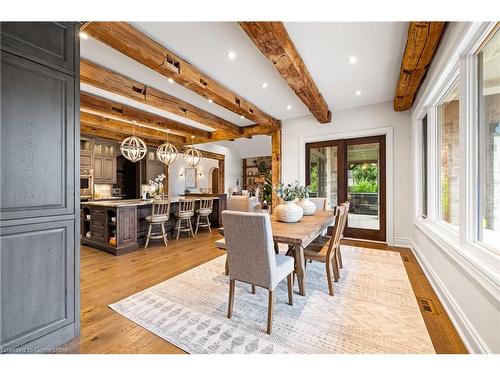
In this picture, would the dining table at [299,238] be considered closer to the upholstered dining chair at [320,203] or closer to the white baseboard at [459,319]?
the white baseboard at [459,319]

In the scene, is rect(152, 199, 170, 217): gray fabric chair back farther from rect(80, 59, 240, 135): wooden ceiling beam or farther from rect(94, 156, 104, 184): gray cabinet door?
rect(94, 156, 104, 184): gray cabinet door

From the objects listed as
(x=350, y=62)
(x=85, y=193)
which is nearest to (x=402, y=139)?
(x=350, y=62)

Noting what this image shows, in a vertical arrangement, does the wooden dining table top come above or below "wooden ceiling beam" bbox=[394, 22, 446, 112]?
below

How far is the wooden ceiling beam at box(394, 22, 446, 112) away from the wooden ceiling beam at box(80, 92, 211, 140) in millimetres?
4674

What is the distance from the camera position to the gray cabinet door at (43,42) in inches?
53.1

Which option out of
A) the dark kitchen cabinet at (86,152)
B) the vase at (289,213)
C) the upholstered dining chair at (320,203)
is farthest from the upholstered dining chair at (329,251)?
the dark kitchen cabinet at (86,152)

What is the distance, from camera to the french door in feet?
15.0

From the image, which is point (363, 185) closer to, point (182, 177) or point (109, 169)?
point (182, 177)

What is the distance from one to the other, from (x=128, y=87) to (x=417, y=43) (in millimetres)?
3651

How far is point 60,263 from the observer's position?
5.13ft

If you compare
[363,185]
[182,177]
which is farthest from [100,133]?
[363,185]

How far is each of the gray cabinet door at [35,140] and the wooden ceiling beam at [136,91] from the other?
5.67 feet

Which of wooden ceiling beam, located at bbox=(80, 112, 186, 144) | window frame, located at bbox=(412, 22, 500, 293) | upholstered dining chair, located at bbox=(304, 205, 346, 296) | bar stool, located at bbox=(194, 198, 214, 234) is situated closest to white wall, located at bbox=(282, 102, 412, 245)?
window frame, located at bbox=(412, 22, 500, 293)

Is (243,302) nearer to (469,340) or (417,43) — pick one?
(469,340)
